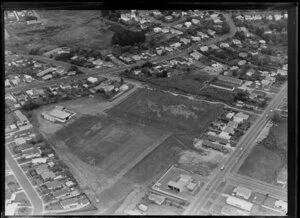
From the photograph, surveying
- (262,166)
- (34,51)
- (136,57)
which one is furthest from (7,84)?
(262,166)

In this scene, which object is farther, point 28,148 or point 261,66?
point 261,66

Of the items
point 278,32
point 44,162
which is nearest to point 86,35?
point 44,162

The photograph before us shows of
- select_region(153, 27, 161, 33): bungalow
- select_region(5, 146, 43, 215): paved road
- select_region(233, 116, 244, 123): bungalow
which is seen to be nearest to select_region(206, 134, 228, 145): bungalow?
select_region(233, 116, 244, 123): bungalow

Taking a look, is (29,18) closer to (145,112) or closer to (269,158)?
(145,112)

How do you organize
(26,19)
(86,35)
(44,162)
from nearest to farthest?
(26,19)
(44,162)
(86,35)

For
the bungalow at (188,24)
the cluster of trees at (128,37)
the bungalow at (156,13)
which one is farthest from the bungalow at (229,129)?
the bungalow at (156,13)

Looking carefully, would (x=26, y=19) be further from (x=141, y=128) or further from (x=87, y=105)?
(x=141, y=128)

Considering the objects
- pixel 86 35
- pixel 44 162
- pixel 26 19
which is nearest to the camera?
pixel 26 19

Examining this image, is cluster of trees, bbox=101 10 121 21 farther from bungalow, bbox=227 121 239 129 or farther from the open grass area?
bungalow, bbox=227 121 239 129
